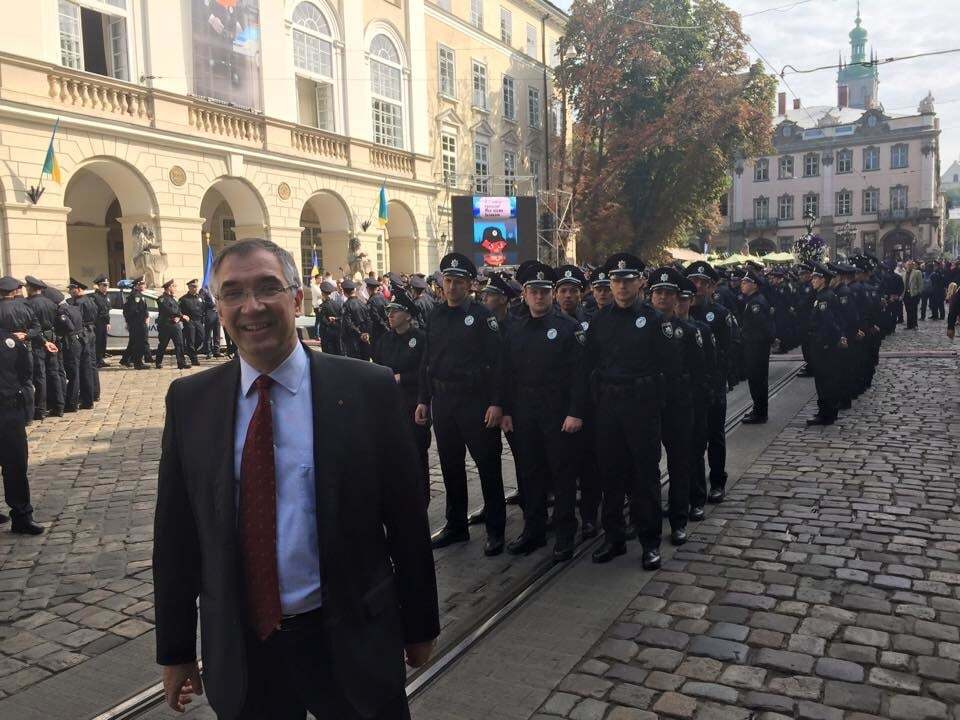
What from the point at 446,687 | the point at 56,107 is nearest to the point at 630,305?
the point at 446,687

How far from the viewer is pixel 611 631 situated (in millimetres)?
4391

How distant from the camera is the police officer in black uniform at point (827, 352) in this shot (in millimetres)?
10055

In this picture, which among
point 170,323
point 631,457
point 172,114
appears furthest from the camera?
point 172,114

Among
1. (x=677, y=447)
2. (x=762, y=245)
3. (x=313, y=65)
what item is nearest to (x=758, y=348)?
(x=677, y=447)

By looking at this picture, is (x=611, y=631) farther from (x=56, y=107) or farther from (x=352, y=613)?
(x=56, y=107)

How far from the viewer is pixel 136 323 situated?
56.1ft

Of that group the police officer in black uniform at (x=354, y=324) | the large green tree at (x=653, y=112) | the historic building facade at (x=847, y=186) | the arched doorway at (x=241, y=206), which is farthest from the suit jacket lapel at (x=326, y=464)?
the historic building facade at (x=847, y=186)

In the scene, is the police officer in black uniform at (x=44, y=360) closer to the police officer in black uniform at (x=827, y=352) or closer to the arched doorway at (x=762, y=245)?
the police officer in black uniform at (x=827, y=352)

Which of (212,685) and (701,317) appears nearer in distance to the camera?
(212,685)

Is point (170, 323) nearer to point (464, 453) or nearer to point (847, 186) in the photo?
point (464, 453)

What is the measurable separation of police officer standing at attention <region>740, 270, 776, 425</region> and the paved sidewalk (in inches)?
99.7

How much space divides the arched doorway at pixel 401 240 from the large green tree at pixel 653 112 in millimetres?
10077

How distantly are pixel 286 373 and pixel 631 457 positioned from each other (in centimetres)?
374

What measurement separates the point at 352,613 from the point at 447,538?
3.84m
